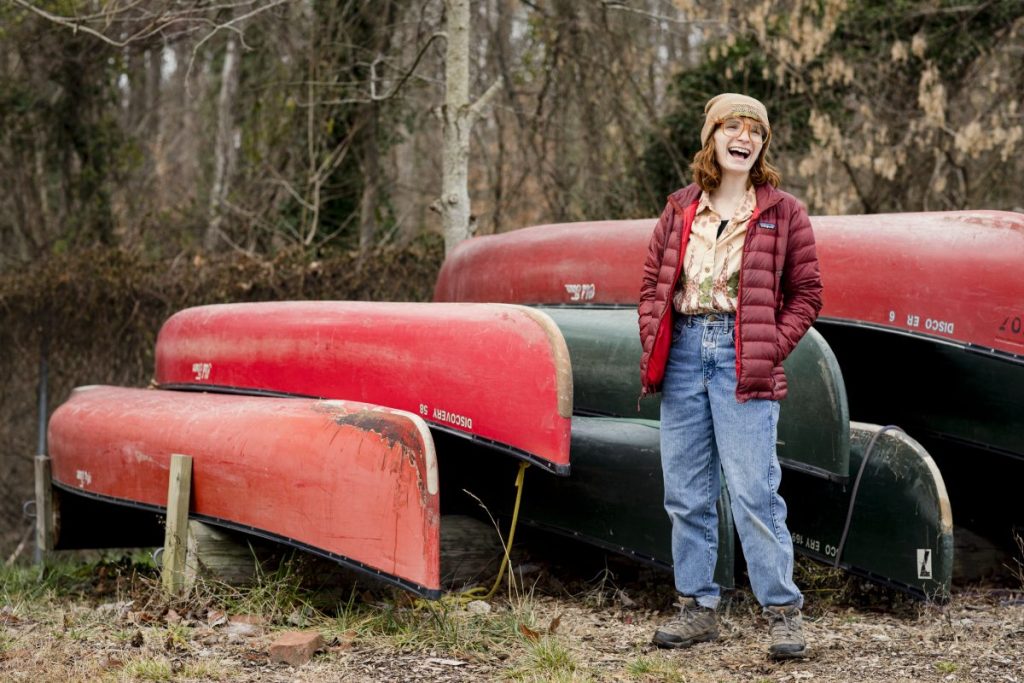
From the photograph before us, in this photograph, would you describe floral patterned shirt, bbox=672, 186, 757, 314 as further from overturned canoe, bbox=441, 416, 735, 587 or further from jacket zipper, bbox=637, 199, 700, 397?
overturned canoe, bbox=441, 416, 735, 587

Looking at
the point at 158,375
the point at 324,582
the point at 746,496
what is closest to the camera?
the point at 746,496

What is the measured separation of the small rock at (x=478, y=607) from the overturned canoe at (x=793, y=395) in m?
1.10

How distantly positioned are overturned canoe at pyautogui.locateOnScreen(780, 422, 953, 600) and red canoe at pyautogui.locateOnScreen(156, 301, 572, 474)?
115cm

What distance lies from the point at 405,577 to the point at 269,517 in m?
0.79

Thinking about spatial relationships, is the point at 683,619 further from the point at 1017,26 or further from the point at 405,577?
the point at 1017,26

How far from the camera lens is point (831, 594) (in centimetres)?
484

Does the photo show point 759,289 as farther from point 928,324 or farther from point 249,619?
point 249,619

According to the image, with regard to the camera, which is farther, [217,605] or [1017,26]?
[1017,26]

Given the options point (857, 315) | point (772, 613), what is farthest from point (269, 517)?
point (857, 315)

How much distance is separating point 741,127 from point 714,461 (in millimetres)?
1088

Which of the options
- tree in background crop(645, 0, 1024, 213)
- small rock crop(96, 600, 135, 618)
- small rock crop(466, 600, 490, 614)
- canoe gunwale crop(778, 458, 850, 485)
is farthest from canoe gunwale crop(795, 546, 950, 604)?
tree in background crop(645, 0, 1024, 213)

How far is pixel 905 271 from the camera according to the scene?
16.9 feet

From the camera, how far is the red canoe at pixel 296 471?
13.4 ft

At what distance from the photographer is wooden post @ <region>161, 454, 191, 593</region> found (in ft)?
15.9
